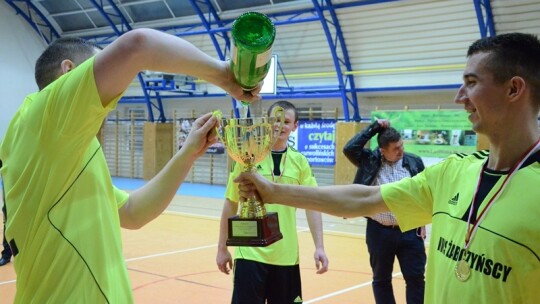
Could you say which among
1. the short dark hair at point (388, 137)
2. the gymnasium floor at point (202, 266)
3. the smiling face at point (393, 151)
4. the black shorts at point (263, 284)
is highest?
the short dark hair at point (388, 137)

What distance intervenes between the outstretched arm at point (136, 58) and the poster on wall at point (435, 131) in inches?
502

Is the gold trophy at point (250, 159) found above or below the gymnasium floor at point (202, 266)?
above

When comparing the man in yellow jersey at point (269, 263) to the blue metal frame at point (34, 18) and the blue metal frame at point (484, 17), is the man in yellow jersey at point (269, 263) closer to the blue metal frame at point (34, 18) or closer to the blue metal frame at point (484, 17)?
the blue metal frame at point (484, 17)

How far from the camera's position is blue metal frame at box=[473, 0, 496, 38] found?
12.9 metres

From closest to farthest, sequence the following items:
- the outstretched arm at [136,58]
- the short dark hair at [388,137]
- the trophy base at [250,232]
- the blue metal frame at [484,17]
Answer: the outstretched arm at [136,58] → the trophy base at [250,232] → the short dark hair at [388,137] → the blue metal frame at [484,17]

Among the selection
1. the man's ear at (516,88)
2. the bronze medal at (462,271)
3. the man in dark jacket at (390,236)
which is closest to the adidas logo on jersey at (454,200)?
the bronze medal at (462,271)

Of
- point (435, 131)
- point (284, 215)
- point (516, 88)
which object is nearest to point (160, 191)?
point (516, 88)

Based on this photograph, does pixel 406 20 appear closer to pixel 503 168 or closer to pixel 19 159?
pixel 503 168

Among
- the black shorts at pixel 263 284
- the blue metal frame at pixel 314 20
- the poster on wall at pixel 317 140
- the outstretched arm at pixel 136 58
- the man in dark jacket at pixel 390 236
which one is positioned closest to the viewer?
the outstretched arm at pixel 136 58

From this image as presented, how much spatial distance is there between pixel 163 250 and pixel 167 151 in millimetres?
12626

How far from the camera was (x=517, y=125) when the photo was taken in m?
2.16

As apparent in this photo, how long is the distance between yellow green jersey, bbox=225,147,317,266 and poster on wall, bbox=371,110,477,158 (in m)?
9.67

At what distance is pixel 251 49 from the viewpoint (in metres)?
1.89

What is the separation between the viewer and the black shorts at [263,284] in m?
4.16
